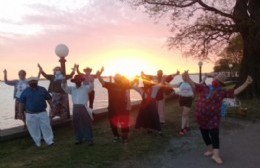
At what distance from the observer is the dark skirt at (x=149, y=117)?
12469 mm

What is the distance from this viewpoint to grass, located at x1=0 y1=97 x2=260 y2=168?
380 inches

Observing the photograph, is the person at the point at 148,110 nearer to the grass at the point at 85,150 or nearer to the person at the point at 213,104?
the grass at the point at 85,150

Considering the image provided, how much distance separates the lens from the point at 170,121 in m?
15.2

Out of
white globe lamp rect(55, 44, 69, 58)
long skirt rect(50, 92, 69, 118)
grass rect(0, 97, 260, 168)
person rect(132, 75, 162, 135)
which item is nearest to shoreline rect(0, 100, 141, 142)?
grass rect(0, 97, 260, 168)

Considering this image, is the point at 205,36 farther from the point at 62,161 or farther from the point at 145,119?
the point at 62,161

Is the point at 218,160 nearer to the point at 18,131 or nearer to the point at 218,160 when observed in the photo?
the point at 218,160

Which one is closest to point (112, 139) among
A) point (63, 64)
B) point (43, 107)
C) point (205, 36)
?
point (43, 107)

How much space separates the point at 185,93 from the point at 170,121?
9.06ft

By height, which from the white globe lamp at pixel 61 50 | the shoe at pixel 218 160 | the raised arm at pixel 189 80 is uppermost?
the white globe lamp at pixel 61 50

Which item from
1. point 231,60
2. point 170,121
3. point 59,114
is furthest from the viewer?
point 231,60

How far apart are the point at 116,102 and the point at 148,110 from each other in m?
1.37

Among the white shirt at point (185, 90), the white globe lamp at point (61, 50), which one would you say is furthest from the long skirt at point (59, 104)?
the white shirt at point (185, 90)

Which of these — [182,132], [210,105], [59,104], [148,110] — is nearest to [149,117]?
[148,110]

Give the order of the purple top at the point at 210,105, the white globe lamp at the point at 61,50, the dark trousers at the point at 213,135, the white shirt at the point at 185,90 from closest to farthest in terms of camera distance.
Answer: the purple top at the point at 210,105 < the dark trousers at the point at 213,135 < the white shirt at the point at 185,90 < the white globe lamp at the point at 61,50
